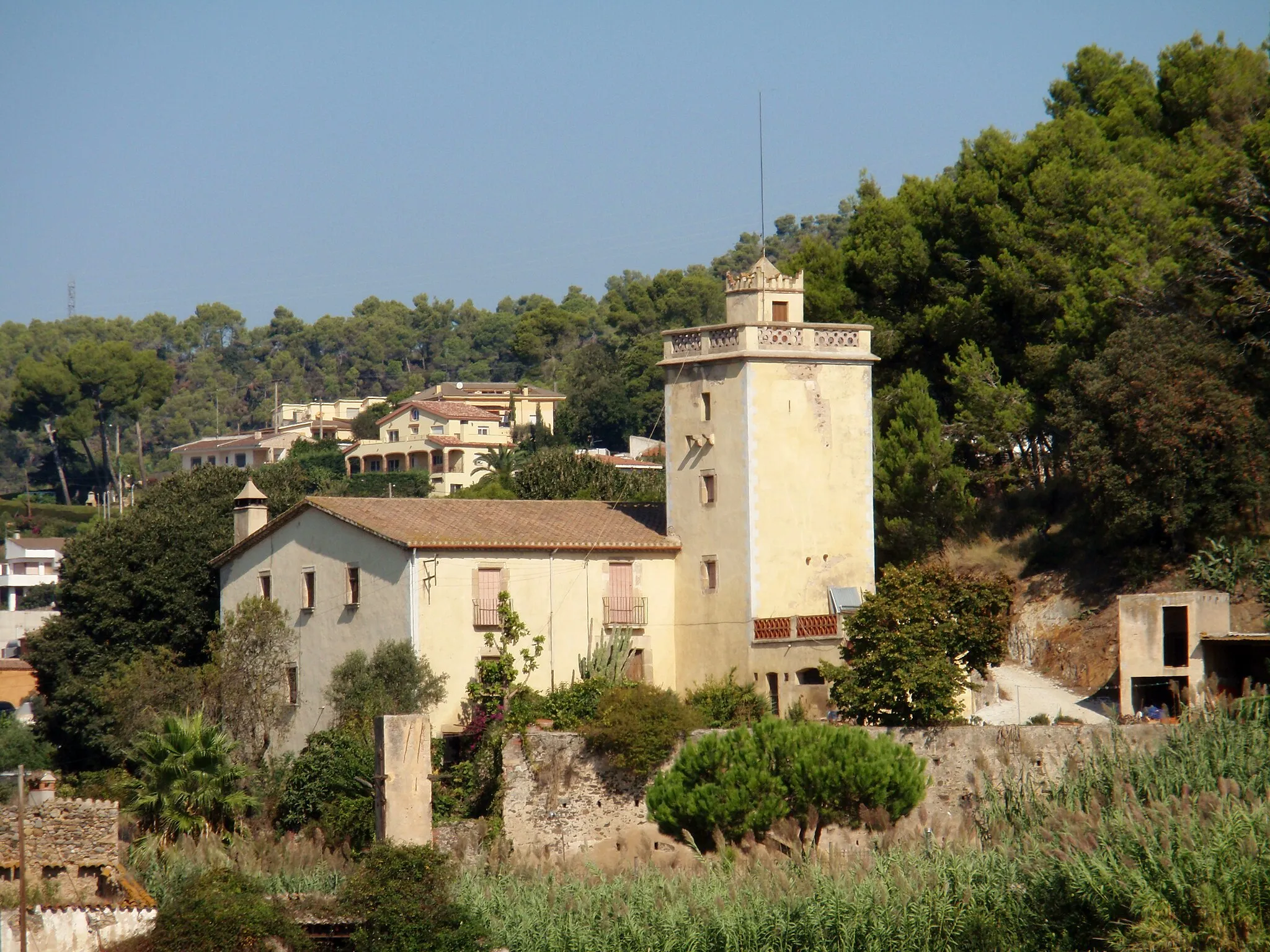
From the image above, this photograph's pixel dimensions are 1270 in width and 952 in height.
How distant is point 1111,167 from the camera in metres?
44.1

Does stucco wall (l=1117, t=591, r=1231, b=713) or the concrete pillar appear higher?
stucco wall (l=1117, t=591, r=1231, b=713)

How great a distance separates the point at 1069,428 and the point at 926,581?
7.41 metres

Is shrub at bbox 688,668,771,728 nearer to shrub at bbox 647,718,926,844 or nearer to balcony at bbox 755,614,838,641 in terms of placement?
balcony at bbox 755,614,838,641

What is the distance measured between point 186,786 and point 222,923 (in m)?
10.5

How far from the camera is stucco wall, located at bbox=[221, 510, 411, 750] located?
117ft

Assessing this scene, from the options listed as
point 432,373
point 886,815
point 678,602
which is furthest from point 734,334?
point 432,373

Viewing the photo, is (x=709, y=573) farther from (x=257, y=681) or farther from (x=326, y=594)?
(x=257, y=681)

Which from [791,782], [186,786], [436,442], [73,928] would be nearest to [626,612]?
[791,782]

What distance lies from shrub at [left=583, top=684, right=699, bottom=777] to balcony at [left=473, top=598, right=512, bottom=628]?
3172mm

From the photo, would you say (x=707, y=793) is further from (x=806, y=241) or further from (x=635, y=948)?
(x=806, y=241)

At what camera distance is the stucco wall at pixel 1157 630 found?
32281 millimetres

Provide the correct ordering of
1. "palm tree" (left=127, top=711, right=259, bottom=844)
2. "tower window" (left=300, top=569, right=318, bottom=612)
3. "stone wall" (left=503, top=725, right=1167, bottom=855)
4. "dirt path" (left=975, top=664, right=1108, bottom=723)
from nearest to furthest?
"stone wall" (left=503, top=725, right=1167, bottom=855) < "dirt path" (left=975, top=664, right=1108, bottom=723) < "palm tree" (left=127, top=711, right=259, bottom=844) < "tower window" (left=300, top=569, right=318, bottom=612)

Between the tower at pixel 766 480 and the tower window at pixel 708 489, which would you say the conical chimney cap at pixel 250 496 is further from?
the tower window at pixel 708 489

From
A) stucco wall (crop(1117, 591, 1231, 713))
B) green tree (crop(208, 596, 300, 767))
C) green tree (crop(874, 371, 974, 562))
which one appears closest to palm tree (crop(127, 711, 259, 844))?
green tree (crop(208, 596, 300, 767))
